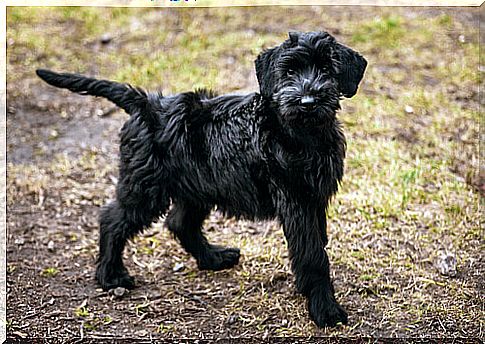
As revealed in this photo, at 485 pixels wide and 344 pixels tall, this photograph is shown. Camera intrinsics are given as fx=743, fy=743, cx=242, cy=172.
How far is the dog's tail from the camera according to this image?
5203mm

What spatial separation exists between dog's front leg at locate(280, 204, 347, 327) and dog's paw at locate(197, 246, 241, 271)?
91 centimetres

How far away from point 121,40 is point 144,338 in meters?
6.02

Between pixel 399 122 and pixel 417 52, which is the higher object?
pixel 417 52

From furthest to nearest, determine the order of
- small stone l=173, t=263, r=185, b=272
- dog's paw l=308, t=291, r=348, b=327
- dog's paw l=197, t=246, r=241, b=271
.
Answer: small stone l=173, t=263, r=185, b=272
dog's paw l=197, t=246, r=241, b=271
dog's paw l=308, t=291, r=348, b=327

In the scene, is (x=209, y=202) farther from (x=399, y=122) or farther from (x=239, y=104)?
(x=399, y=122)

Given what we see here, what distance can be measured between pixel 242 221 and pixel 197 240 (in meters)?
0.90

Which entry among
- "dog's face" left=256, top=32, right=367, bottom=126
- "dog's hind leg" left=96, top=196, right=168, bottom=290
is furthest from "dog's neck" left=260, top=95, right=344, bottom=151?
"dog's hind leg" left=96, top=196, right=168, bottom=290

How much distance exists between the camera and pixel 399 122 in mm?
8172

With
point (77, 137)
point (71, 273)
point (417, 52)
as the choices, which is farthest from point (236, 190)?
point (417, 52)

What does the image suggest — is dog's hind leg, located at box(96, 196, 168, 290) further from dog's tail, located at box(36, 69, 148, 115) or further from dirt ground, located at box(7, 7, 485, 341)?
dog's tail, located at box(36, 69, 148, 115)

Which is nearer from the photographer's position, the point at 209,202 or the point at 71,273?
the point at 209,202

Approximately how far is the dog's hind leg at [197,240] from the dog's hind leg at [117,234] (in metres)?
0.34

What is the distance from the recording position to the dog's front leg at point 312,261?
4.85m

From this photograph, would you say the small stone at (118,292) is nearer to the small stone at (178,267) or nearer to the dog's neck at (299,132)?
the small stone at (178,267)
